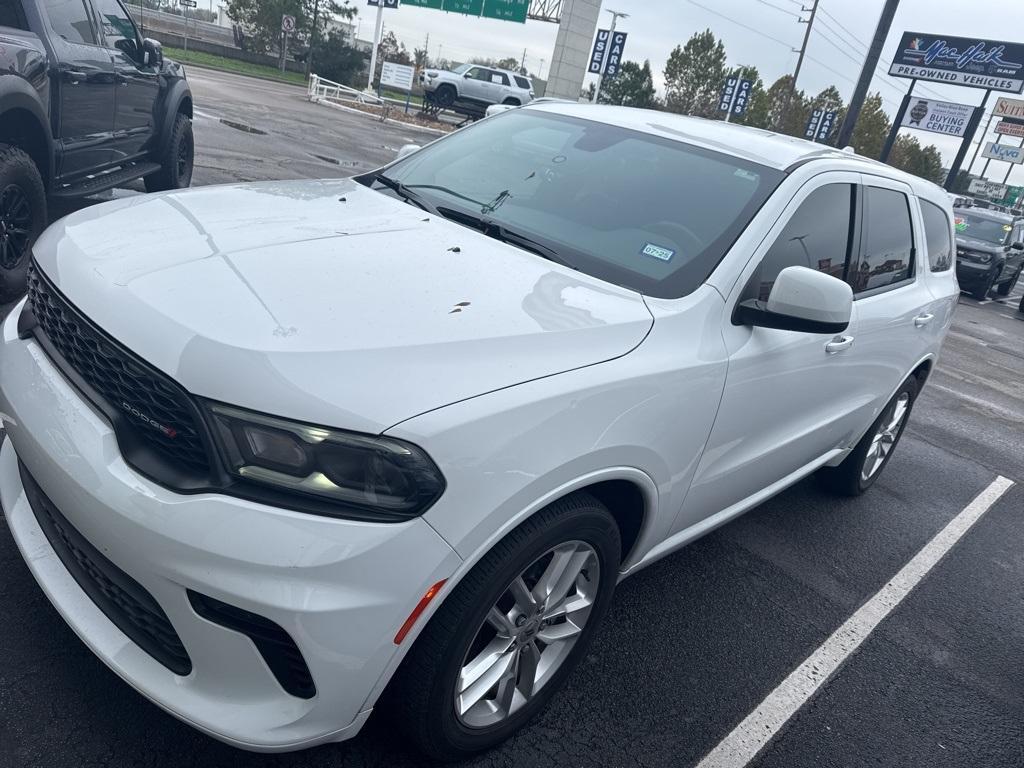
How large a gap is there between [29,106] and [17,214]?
60cm

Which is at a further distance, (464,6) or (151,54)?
(464,6)

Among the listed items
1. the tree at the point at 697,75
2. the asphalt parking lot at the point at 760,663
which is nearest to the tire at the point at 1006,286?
the asphalt parking lot at the point at 760,663

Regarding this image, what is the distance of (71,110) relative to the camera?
5.00 m

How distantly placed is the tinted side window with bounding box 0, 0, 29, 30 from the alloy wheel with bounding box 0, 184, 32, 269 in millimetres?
1022

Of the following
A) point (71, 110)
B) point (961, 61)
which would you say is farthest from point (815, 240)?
point (961, 61)

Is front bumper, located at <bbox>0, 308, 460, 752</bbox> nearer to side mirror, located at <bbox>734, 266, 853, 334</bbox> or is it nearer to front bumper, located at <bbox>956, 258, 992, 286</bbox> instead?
side mirror, located at <bbox>734, 266, 853, 334</bbox>

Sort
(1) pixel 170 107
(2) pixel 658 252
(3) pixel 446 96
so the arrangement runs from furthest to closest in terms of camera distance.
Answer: (3) pixel 446 96 < (1) pixel 170 107 < (2) pixel 658 252

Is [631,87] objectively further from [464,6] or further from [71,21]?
[71,21]

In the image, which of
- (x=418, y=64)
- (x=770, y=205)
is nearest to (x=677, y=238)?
(x=770, y=205)

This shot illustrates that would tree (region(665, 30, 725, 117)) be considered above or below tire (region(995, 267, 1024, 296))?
above

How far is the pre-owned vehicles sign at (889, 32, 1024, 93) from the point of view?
34.2 m

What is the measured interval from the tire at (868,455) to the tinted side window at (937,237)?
0.71 meters

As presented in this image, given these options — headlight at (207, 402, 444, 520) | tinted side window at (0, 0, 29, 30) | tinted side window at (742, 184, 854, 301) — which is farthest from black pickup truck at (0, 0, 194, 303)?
tinted side window at (742, 184, 854, 301)

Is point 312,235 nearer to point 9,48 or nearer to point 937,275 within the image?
point 9,48
